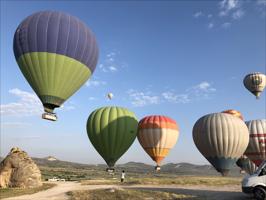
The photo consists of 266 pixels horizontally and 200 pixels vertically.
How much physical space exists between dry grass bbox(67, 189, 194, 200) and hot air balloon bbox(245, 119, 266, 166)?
28380mm

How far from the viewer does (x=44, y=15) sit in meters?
36.5

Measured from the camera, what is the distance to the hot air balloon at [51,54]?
114 ft

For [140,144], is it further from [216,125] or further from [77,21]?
[77,21]

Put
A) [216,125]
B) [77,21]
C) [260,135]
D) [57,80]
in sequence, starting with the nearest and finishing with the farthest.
Result: [57,80], [77,21], [216,125], [260,135]

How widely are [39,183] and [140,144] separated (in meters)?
19.8

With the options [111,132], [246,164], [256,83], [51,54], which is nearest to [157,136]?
[111,132]

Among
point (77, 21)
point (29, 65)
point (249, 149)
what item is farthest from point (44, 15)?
point (249, 149)

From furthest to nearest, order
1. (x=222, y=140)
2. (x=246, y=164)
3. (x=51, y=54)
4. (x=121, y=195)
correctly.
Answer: (x=246, y=164) < (x=222, y=140) < (x=51, y=54) < (x=121, y=195)

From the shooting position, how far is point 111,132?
44719 mm

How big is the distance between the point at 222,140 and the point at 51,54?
79.1 ft

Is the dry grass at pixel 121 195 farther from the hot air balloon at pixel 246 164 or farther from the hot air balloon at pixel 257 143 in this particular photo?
the hot air balloon at pixel 246 164

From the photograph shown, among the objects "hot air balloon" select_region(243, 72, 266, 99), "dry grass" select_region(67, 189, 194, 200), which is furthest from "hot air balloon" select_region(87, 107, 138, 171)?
"hot air balloon" select_region(243, 72, 266, 99)

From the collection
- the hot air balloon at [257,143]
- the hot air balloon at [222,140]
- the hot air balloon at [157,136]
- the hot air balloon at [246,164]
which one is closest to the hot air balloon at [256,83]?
the hot air balloon at [246,164]

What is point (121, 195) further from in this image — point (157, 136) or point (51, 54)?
point (157, 136)
